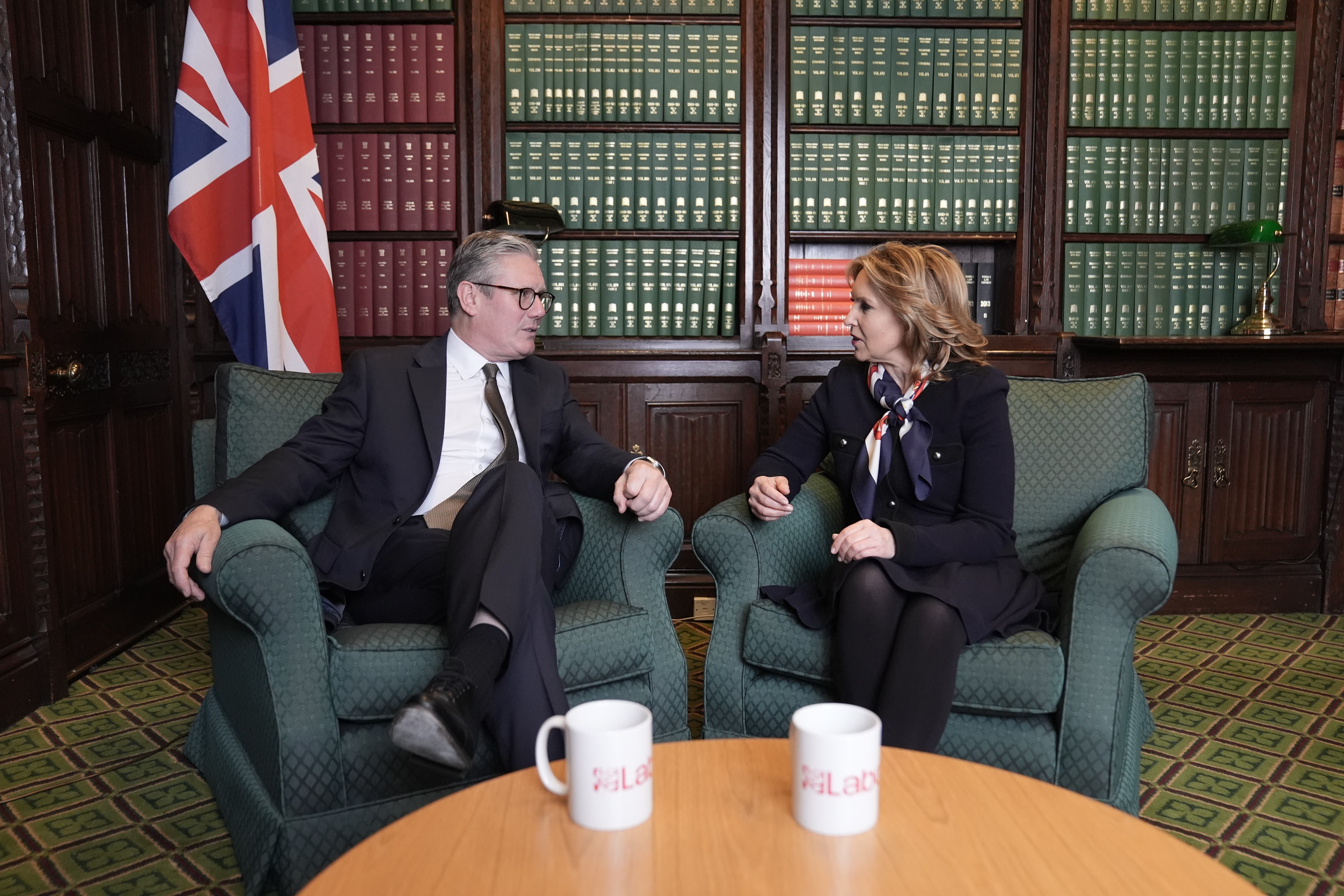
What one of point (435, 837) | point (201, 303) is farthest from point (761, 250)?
point (435, 837)

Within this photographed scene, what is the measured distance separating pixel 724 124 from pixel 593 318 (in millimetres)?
783

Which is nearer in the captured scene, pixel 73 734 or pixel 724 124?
pixel 73 734

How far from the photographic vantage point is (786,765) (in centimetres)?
111

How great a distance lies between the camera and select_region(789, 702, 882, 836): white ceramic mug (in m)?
0.93

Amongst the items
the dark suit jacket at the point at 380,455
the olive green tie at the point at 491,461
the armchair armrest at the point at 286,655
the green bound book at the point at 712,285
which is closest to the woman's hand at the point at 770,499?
the dark suit jacket at the point at 380,455

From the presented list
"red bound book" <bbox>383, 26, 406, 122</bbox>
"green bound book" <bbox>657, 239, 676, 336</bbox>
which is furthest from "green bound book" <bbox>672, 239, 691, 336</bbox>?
"red bound book" <bbox>383, 26, 406, 122</bbox>

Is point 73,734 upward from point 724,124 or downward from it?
downward

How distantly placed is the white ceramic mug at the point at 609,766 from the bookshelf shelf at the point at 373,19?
2.93m

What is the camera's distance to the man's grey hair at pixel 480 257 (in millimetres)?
2109

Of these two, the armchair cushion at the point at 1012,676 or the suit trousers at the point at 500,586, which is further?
the armchair cushion at the point at 1012,676

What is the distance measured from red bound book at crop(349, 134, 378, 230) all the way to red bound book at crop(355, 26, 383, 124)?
0.22 ft

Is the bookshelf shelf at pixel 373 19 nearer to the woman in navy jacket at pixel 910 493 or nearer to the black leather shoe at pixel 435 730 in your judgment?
the woman in navy jacket at pixel 910 493

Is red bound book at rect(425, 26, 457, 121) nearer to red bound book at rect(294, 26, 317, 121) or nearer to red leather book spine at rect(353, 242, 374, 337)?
red bound book at rect(294, 26, 317, 121)

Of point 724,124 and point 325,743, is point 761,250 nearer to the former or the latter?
point 724,124
